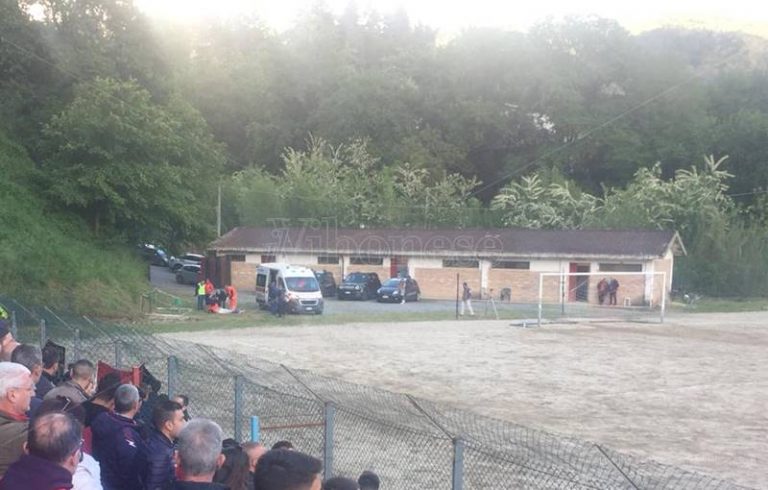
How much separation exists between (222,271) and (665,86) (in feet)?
150

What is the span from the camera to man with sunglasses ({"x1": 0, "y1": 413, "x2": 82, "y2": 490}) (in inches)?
166

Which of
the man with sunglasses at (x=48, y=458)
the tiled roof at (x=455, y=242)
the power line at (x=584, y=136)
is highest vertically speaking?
the power line at (x=584, y=136)

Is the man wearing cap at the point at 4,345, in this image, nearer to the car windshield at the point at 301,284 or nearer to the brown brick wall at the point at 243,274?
the car windshield at the point at 301,284

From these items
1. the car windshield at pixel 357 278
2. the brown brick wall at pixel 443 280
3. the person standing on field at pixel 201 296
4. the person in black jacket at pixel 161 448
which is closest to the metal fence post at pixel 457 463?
the person in black jacket at pixel 161 448

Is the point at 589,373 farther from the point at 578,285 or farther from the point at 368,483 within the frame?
the point at 578,285

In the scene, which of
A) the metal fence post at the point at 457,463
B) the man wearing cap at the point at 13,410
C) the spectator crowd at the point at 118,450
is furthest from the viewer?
the metal fence post at the point at 457,463

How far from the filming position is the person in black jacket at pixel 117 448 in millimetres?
5812

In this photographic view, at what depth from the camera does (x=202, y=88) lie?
80.0 metres

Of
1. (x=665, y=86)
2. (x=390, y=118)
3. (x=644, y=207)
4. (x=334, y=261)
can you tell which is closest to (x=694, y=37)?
(x=665, y=86)

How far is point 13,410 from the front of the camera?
5.38 m

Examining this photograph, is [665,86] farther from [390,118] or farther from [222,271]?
[222,271]

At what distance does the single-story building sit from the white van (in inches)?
457

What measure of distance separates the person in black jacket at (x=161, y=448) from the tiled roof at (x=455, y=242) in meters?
40.6

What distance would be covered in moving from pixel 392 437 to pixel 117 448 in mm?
6935
